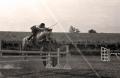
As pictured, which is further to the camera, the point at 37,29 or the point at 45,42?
the point at 37,29

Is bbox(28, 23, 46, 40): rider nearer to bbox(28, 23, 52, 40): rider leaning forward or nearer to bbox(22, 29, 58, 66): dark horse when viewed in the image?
bbox(28, 23, 52, 40): rider leaning forward

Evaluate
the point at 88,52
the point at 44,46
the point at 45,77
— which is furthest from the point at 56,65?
the point at 88,52

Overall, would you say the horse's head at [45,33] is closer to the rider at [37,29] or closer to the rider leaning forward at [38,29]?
the rider leaning forward at [38,29]

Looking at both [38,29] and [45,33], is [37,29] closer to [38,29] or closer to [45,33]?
[38,29]

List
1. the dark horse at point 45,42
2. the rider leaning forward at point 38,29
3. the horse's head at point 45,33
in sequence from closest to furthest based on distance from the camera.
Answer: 1. the dark horse at point 45,42
2. the horse's head at point 45,33
3. the rider leaning forward at point 38,29

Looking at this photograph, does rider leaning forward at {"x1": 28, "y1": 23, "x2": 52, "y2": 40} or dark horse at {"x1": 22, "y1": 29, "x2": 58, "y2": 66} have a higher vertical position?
rider leaning forward at {"x1": 28, "y1": 23, "x2": 52, "y2": 40}

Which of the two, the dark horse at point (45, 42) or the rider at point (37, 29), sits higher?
the rider at point (37, 29)

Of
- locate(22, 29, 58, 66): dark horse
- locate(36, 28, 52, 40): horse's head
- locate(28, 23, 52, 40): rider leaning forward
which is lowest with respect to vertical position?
locate(22, 29, 58, 66): dark horse

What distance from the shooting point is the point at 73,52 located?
44.7 meters

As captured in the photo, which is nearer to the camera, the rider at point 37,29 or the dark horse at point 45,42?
the dark horse at point 45,42

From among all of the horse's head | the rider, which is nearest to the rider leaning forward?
the rider

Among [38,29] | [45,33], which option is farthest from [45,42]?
[38,29]

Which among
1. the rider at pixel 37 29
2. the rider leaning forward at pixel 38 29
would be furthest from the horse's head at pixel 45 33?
the rider at pixel 37 29

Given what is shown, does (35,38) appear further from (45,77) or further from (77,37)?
(77,37)
